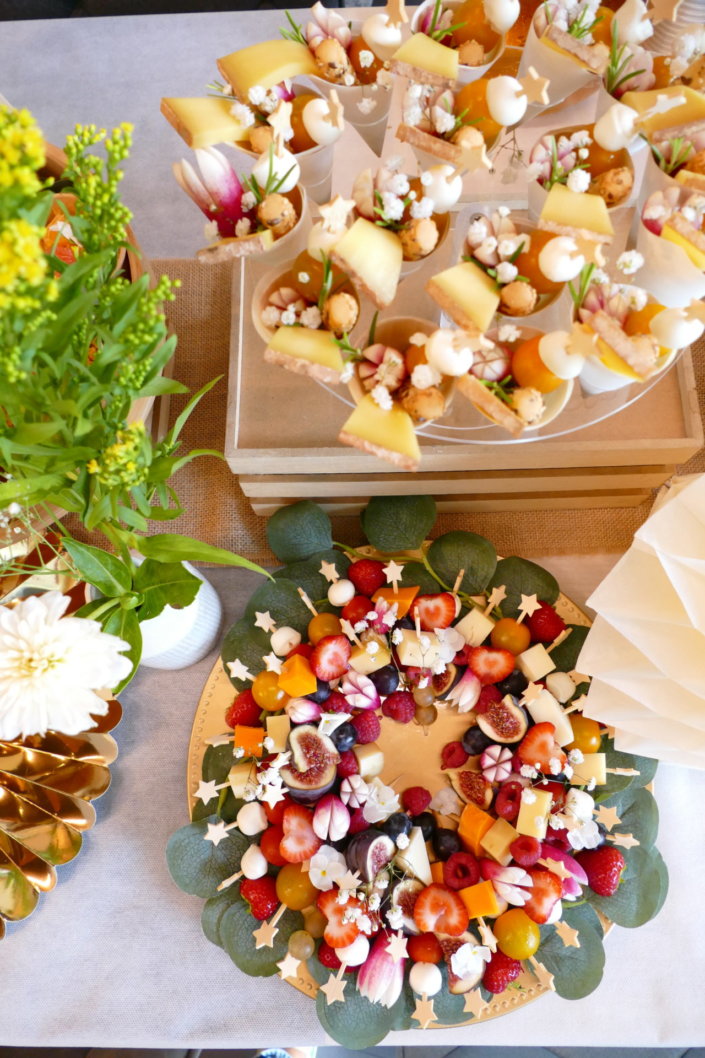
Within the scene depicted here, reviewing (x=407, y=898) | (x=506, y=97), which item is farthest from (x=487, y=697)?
(x=506, y=97)

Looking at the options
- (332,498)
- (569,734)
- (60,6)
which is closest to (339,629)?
(332,498)

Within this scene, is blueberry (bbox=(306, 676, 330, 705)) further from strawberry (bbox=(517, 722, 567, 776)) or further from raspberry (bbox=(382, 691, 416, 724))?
strawberry (bbox=(517, 722, 567, 776))

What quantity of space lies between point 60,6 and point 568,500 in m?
1.44

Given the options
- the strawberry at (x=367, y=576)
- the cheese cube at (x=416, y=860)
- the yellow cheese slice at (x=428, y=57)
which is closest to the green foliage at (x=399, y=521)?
the strawberry at (x=367, y=576)

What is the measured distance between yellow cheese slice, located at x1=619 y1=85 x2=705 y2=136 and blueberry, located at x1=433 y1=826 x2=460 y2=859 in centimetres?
77

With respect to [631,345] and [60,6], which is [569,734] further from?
[60,6]

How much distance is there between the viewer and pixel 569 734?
3.00 ft

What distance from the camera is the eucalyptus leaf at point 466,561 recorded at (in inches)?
39.3

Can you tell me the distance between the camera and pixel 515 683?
3.16 ft

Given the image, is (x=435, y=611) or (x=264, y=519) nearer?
(x=435, y=611)

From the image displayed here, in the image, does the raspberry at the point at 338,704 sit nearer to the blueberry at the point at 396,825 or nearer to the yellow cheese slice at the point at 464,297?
the blueberry at the point at 396,825

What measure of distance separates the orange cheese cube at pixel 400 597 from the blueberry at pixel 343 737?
144 mm

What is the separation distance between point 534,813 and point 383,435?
46 cm

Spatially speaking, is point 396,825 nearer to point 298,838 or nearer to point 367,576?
point 298,838
